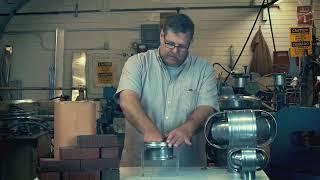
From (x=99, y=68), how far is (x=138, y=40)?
0.83m

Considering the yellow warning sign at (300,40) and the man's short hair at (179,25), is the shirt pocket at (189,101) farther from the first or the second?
the yellow warning sign at (300,40)

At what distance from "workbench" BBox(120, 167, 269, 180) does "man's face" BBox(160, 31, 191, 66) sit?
2.02ft

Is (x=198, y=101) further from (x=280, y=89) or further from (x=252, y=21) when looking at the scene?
(x=252, y=21)

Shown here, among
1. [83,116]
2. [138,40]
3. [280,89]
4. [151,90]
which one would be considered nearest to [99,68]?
[138,40]

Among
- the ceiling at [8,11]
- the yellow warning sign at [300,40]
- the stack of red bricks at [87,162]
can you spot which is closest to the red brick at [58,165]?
the stack of red bricks at [87,162]

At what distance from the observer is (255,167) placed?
147 cm

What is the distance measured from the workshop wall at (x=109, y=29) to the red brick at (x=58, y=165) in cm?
571

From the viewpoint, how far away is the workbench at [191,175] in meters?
1.52

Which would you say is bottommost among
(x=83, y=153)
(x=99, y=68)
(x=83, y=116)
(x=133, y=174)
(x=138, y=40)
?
(x=133, y=174)

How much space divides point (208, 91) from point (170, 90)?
201mm

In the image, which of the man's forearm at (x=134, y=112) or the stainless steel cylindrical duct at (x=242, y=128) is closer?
the stainless steel cylindrical duct at (x=242, y=128)

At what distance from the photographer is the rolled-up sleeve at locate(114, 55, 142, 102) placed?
208cm

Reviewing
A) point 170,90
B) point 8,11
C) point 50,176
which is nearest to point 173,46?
point 170,90

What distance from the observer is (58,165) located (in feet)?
4.68
